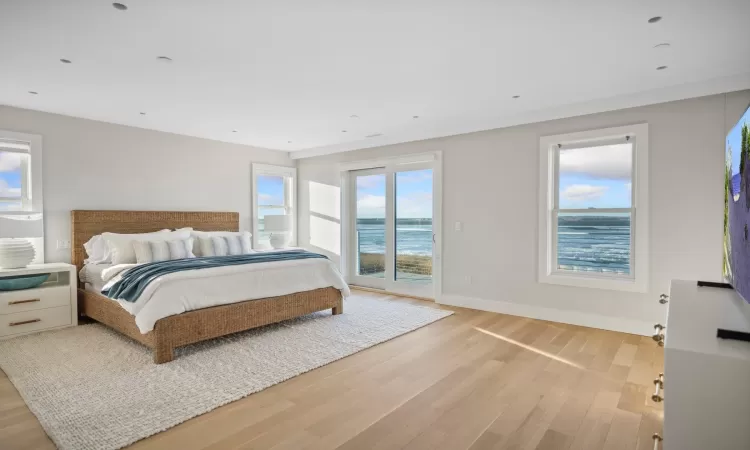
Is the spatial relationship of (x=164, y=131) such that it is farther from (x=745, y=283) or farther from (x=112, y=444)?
(x=745, y=283)

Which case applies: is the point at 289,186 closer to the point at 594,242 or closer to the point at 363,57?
the point at 363,57

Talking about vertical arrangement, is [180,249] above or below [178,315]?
above

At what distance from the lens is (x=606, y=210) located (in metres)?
4.09

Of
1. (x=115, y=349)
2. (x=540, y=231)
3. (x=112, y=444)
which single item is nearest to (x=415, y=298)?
(x=540, y=231)

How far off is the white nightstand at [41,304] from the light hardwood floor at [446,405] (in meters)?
1.13

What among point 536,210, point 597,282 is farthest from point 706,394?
point 536,210

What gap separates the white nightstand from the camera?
3663 millimetres

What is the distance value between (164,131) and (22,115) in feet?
4.73

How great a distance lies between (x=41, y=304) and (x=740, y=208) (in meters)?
5.47

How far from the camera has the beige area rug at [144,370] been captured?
2.20 meters

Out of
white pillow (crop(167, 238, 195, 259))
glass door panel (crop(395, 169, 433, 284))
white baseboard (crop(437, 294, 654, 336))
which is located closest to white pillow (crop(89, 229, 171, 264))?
white pillow (crop(167, 238, 195, 259))

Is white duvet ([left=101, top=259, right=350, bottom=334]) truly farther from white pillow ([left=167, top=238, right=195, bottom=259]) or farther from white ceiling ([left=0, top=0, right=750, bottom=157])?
white ceiling ([left=0, top=0, right=750, bottom=157])

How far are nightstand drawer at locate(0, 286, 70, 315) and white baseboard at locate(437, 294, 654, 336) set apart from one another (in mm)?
4348

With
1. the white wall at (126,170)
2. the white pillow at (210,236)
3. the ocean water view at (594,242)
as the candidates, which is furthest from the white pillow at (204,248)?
the ocean water view at (594,242)
